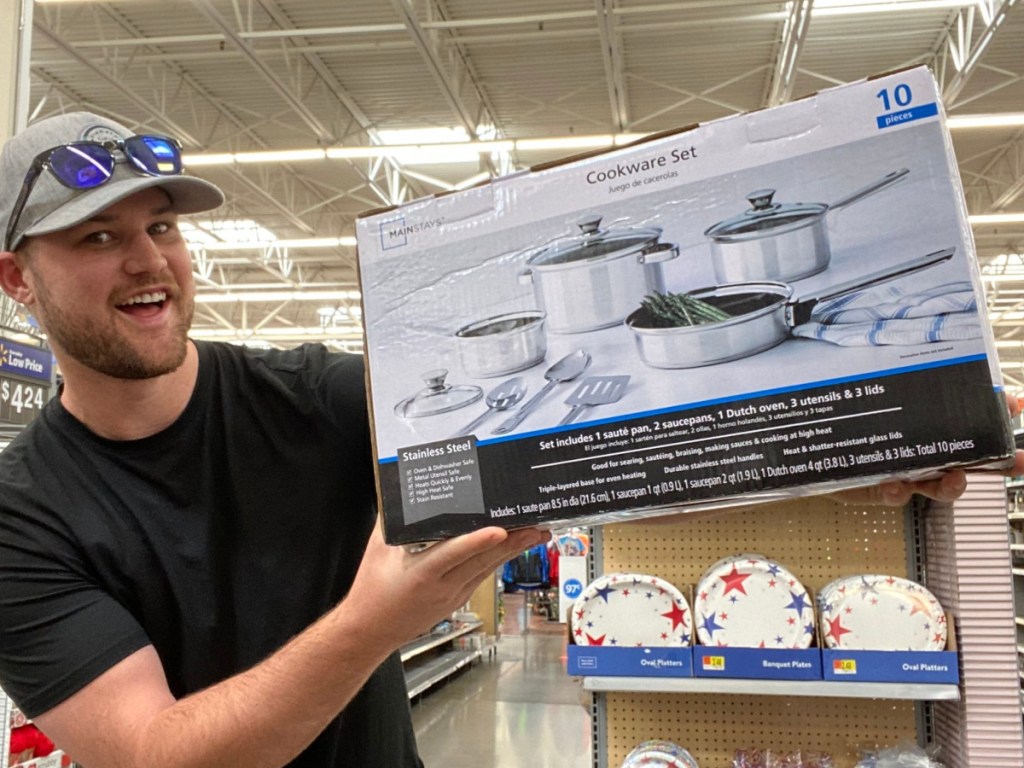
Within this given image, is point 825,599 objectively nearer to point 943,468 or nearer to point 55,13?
point 943,468

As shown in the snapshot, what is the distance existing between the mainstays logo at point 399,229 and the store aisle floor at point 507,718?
5600 millimetres

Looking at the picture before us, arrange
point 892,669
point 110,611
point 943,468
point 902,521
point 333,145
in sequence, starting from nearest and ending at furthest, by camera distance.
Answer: point 943,468 → point 110,611 → point 892,669 → point 902,521 → point 333,145

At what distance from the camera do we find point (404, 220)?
0.94 metres

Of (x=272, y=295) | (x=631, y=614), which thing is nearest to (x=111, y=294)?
(x=631, y=614)

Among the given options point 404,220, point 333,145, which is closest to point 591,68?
point 333,145

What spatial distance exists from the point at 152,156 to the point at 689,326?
33.0 inches

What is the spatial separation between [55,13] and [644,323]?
29.4ft

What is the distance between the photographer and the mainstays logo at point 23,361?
286 centimetres

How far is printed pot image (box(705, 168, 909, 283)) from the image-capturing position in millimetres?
819

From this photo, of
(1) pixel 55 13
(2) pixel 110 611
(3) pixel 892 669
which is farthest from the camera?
(1) pixel 55 13

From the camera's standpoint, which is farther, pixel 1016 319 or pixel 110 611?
pixel 1016 319

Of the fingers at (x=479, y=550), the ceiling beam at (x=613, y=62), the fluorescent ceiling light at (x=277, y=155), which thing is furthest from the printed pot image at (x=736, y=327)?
the fluorescent ceiling light at (x=277, y=155)

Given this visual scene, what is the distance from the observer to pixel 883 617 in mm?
2113

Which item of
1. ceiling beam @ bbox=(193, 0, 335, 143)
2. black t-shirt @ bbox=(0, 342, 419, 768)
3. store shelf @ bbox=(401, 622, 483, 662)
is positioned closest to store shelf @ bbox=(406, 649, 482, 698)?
store shelf @ bbox=(401, 622, 483, 662)
